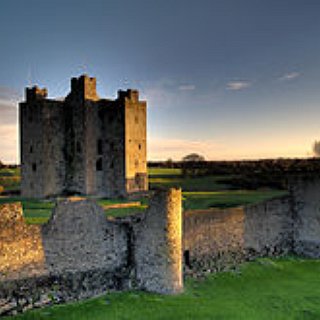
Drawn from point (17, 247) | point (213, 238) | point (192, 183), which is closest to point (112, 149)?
point (192, 183)

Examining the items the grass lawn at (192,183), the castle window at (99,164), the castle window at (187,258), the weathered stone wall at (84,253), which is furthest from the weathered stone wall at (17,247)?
the grass lawn at (192,183)

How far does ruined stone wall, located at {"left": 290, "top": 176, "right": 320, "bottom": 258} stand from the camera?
19.8 meters

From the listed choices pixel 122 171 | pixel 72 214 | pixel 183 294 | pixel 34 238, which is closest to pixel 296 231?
pixel 183 294

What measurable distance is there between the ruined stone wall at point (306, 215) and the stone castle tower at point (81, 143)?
18.0m

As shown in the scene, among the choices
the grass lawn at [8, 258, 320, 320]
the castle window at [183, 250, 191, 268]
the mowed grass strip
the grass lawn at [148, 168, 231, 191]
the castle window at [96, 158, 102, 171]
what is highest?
the castle window at [96, 158, 102, 171]

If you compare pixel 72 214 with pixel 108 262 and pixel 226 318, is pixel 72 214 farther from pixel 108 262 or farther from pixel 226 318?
pixel 226 318

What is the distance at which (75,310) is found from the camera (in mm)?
11953

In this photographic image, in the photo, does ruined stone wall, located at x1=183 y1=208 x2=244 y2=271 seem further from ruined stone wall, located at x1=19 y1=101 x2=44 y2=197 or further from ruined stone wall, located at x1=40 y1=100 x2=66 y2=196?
ruined stone wall, located at x1=19 y1=101 x2=44 y2=197

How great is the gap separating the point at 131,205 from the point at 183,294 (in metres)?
16.7

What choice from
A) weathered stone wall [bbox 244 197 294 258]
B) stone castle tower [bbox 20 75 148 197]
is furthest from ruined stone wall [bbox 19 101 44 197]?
weathered stone wall [bbox 244 197 294 258]

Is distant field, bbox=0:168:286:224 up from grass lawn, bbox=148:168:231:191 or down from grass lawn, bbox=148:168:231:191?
down

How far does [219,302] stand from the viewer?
41.8 feet

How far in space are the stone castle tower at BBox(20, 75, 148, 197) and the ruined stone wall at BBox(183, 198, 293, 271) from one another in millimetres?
17715

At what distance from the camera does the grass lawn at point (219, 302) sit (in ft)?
38.0
